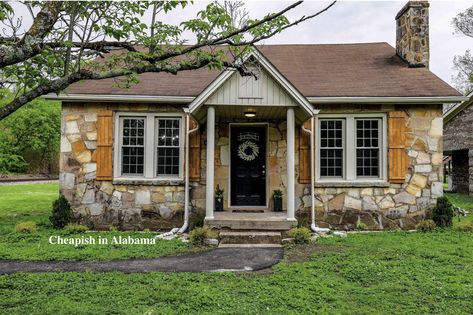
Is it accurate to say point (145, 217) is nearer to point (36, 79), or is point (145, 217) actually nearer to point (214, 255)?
point (214, 255)

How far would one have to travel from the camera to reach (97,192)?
879 cm

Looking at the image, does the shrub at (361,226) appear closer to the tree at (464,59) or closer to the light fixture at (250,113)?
the light fixture at (250,113)

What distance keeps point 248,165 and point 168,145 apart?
2.15 meters

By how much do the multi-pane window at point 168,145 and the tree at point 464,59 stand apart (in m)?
18.5

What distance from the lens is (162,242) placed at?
7.20 metres

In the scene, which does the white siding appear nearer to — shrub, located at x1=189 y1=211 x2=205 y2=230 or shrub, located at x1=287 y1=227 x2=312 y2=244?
shrub, located at x1=287 y1=227 x2=312 y2=244

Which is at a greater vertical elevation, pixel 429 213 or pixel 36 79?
pixel 36 79

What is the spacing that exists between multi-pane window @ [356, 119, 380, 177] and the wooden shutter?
245 inches

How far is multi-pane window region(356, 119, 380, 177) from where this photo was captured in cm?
900

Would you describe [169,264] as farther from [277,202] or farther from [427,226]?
[427,226]

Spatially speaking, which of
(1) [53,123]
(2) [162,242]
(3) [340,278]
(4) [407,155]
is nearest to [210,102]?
(2) [162,242]

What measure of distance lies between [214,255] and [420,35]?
8.04 m

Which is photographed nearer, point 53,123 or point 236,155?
point 236,155

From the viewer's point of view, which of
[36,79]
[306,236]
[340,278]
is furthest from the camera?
[306,236]
